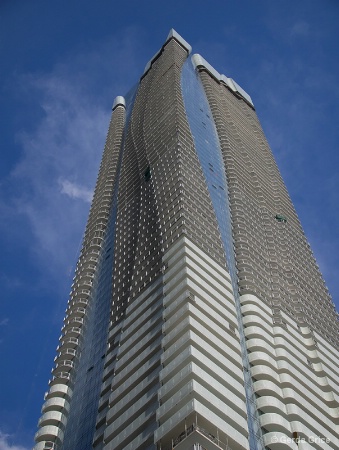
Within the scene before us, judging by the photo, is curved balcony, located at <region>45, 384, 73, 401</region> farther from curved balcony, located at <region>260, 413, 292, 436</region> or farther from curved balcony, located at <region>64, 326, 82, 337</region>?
curved balcony, located at <region>260, 413, 292, 436</region>

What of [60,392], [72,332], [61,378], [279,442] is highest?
[72,332]

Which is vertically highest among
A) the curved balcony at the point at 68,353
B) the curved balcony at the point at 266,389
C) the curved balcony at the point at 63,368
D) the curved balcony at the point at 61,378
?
the curved balcony at the point at 68,353

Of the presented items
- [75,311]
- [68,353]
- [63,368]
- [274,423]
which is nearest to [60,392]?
[63,368]

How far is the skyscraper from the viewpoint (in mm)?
58594

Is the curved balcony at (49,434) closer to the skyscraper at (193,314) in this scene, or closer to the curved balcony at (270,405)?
the skyscraper at (193,314)

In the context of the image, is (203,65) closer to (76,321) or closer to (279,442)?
(76,321)

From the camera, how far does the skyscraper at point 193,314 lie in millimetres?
58594

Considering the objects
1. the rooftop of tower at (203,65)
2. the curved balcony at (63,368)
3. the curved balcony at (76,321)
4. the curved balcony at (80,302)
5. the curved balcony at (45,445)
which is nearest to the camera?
the curved balcony at (45,445)

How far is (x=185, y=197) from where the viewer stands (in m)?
92.6

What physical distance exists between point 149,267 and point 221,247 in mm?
10724

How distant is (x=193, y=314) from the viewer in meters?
65.0

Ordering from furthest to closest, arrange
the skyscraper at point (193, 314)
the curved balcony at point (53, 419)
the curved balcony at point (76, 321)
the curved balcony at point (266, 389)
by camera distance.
→ the curved balcony at point (76, 321) < the curved balcony at point (53, 419) < the curved balcony at point (266, 389) < the skyscraper at point (193, 314)

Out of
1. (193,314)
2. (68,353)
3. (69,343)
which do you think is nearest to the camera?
(193,314)

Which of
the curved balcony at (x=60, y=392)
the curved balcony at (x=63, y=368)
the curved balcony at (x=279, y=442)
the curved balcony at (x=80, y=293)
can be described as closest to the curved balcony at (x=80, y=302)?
the curved balcony at (x=80, y=293)
